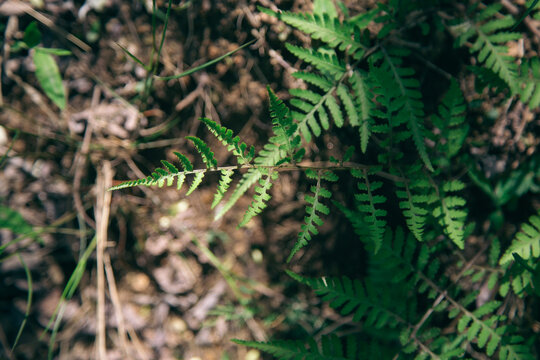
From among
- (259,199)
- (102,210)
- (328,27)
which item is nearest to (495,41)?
(328,27)

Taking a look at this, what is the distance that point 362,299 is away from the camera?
1820 mm

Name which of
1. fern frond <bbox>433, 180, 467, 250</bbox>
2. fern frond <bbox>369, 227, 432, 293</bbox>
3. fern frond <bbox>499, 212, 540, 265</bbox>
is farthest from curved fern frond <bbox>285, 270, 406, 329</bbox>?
fern frond <bbox>499, 212, 540, 265</bbox>

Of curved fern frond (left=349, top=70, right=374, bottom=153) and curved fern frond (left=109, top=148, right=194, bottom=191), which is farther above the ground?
curved fern frond (left=349, top=70, right=374, bottom=153)

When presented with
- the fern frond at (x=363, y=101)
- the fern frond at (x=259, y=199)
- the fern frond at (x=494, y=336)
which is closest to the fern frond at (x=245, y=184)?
the fern frond at (x=259, y=199)

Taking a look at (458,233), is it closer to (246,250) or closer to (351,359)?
(351,359)

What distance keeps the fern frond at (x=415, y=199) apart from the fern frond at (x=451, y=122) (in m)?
0.21

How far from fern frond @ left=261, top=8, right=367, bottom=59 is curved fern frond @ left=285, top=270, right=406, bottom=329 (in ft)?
4.10

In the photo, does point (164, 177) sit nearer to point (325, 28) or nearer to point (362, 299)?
point (325, 28)

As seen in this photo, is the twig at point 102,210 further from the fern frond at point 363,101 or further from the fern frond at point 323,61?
the fern frond at point 363,101

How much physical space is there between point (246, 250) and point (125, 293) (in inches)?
43.9

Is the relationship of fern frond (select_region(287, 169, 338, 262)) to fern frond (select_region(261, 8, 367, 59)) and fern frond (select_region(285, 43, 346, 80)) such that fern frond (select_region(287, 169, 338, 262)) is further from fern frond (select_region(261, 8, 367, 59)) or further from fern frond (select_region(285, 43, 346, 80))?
fern frond (select_region(261, 8, 367, 59))

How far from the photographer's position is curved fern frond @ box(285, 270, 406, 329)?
1.76m

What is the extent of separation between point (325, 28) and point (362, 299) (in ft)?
4.91

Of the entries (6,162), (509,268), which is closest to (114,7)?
(6,162)
